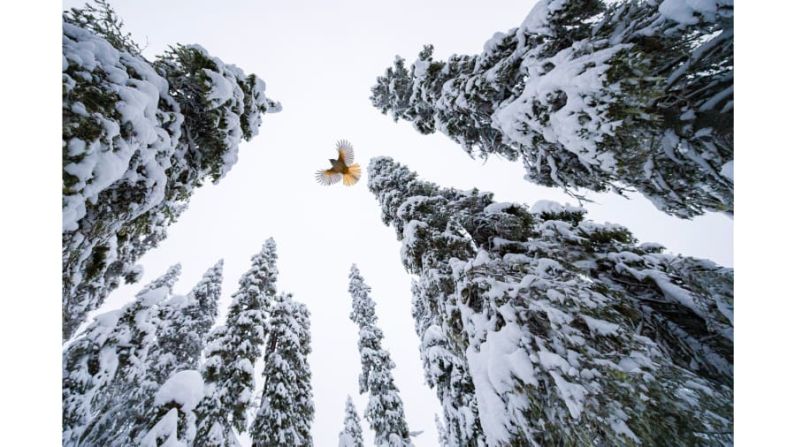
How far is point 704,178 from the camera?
3.61 metres

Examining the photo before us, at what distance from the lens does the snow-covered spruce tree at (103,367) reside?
5.97m

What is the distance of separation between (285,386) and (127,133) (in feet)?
36.5

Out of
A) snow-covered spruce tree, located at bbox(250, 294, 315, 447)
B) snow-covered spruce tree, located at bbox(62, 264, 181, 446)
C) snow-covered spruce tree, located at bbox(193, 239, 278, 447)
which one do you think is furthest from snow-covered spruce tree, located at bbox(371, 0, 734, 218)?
snow-covered spruce tree, located at bbox(250, 294, 315, 447)

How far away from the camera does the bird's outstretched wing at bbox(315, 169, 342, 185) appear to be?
11289 mm

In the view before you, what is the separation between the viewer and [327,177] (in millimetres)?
11445

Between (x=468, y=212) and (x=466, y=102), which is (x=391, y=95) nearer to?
(x=466, y=102)

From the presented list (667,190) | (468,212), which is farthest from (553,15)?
(468,212)

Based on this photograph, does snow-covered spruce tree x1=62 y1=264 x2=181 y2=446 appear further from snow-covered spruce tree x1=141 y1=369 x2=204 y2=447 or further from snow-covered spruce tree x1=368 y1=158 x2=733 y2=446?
snow-covered spruce tree x1=368 y1=158 x2=733 y2=446

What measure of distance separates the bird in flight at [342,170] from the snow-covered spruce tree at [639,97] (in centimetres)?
692

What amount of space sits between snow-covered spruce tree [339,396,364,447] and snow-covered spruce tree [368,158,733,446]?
13.2 meters

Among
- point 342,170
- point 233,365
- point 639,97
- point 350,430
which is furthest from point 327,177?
point 350,430

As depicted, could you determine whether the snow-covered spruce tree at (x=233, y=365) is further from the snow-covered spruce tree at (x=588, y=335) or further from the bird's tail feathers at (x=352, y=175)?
the snow-covered spruce tree at (x=588, y=335)

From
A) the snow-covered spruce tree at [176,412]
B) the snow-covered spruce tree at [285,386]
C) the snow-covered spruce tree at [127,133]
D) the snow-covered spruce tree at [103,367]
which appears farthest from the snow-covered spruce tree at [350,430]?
the snow-covered spruce tree at [127,133]

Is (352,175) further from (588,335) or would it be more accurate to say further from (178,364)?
(178,364)
